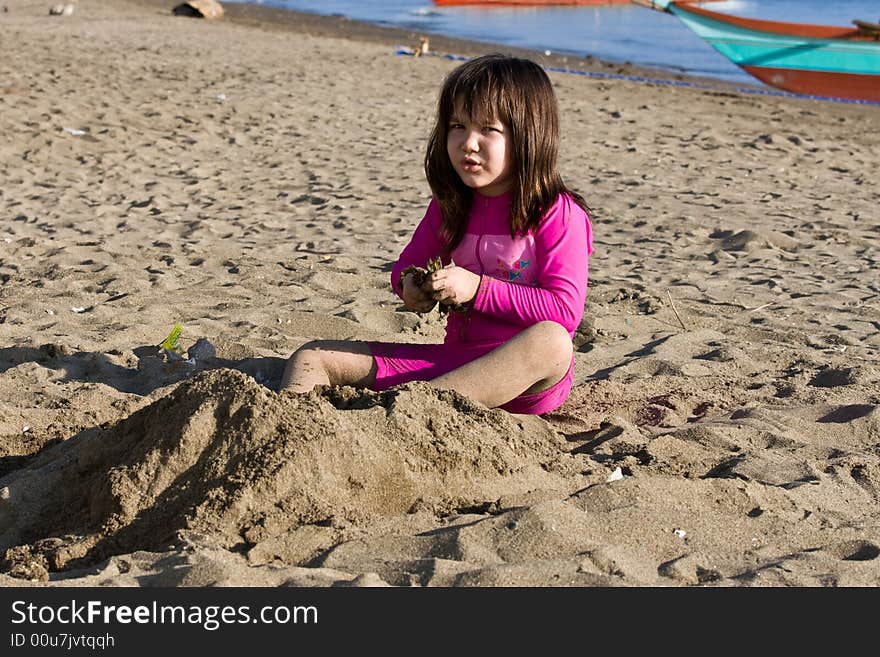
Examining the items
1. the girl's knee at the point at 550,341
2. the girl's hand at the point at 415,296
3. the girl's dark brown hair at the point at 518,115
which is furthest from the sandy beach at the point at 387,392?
the girl's dark brown hair at the point at 518,115

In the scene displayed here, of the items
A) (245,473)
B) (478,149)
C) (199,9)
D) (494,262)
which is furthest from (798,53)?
(245,473)

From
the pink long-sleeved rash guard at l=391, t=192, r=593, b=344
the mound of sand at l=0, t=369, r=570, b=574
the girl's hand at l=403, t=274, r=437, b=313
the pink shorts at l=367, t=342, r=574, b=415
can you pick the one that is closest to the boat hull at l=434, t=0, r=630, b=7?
the pink long-sleeved rash guard at l=391, t=192, r=593, b=344

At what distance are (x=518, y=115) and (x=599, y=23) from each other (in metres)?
20.0

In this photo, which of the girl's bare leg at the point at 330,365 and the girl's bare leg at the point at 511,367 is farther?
the girl's bare leg at the point at 330,365

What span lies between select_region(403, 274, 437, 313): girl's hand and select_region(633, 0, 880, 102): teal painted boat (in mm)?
11450

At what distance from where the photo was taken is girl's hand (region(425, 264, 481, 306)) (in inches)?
126

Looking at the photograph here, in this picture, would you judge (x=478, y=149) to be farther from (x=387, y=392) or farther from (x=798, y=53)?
(x=798, y=53)

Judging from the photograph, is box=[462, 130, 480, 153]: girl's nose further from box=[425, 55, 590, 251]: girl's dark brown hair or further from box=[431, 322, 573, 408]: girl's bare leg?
box=[431, 322, 573, 408]: girl's bare leg

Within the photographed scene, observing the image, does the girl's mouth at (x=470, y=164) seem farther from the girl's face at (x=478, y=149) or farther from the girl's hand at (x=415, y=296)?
the girl's hand at (x=415, y=296)

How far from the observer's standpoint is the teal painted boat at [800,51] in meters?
13.2

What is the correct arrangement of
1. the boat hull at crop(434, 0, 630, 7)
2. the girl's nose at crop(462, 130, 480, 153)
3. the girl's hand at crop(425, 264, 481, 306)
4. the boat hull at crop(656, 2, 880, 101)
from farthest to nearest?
the boat hull at crop(434, 0, 630, 7) < the boat hull at crop(656, 2, 880, 101) < the girl's nose at crop(462, 130, 480, 153) < the girl's hand at crop(425, 264, 481, 306)

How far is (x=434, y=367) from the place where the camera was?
3.55 meters

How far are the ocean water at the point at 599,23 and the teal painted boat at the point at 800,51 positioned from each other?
2.99 feet
